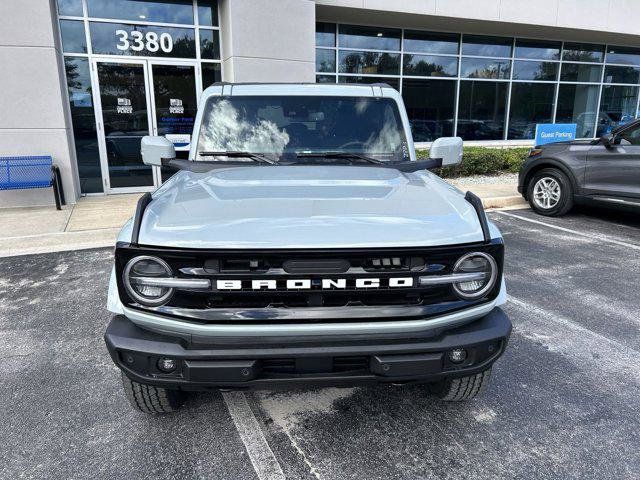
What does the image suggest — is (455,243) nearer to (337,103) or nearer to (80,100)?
(337,103)

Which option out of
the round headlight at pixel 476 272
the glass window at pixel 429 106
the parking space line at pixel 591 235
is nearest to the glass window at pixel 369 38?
the glass window at pixel 429 106

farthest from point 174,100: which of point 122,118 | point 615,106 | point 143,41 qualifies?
point 615,106

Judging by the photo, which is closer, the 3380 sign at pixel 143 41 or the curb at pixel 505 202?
the curb at pixel 505 202

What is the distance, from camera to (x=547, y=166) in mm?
8383

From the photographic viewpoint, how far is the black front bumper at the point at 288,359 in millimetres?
2139

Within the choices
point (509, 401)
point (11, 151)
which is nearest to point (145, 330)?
point (509, 401)

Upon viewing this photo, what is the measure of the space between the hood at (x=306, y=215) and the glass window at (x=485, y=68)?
1374 centimetres

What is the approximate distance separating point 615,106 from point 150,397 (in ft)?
67.8

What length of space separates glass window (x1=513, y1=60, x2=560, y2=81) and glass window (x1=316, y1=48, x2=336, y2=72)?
6.49 metres

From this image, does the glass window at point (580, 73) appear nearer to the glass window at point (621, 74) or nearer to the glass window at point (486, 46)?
the glass window at point (621, 74)

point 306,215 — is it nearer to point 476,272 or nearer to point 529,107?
point 476,272

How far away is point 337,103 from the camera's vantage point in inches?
149

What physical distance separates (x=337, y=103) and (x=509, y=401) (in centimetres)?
247

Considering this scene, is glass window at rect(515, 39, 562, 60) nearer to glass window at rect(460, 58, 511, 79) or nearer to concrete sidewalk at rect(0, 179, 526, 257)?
glass window at rect(460, 58, 511, 79)
